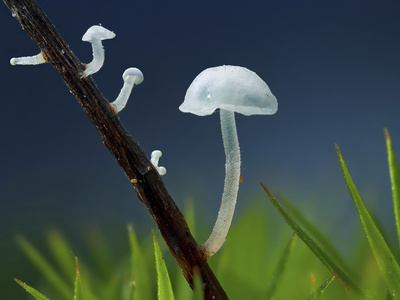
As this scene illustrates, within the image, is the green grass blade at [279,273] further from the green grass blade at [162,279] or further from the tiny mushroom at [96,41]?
the tiny mushroom at [96,41]

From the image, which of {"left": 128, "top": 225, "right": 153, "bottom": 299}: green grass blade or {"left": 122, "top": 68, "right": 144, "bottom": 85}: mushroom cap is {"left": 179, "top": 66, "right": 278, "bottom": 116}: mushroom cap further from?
{"left": 128, "top": 225, "right": 153, "bottom": 299}: green grass blade

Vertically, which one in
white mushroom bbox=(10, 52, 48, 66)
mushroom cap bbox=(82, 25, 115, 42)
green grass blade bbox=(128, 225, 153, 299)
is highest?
white mushroom bbox=(10, 52, 48, 66)

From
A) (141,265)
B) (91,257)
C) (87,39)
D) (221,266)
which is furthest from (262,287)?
(87,39)

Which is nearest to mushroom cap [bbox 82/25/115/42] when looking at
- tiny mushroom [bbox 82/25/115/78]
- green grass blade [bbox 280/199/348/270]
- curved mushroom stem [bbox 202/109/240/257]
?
tiny mushroom [bbox 82/25/115/78]

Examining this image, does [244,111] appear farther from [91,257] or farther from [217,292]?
[91,257]

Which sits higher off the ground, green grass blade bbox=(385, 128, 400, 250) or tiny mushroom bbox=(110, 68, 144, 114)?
tiny mushroom bbox=(110, 68, 144, 114)

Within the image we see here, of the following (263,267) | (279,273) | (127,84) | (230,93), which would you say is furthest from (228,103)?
(263,267)
